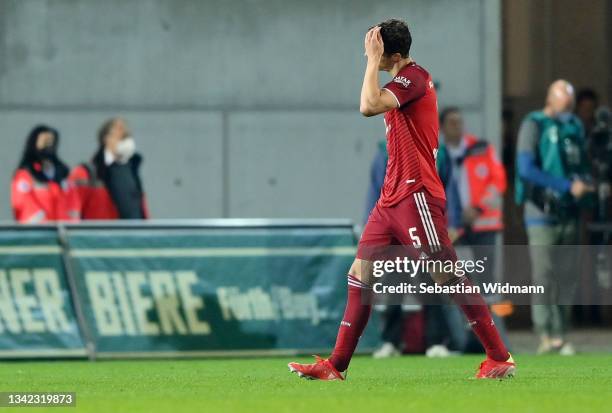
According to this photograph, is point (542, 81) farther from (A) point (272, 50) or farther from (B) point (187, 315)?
(B) point (187, 315)

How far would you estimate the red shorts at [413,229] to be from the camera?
32.6ft

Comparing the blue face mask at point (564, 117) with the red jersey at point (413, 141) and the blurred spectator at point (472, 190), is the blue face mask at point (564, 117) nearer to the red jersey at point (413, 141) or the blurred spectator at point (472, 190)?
the blurred spectator at point (472, 190)

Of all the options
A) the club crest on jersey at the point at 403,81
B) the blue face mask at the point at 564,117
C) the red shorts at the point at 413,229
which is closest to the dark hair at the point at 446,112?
the blue face mask at the point at 564,117

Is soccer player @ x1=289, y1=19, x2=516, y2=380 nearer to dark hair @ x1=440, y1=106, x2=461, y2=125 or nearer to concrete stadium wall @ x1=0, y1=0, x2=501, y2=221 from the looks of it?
dark hair @ x1=440, y1=106, x2=461, y2=125

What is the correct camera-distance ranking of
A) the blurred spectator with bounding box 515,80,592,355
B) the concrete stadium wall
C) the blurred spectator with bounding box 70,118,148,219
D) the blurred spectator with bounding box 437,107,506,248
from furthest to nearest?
the concrete stadium wall
the blurred spectator with bounding box 70,118,148,219
the blurred spectator with bounding box 437,107,506,248
the blurred spectator with bounding box 515,80,592,355

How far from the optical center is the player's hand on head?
9.78m

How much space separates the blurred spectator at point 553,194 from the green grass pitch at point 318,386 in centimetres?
148

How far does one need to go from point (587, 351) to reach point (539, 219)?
4.39 feet

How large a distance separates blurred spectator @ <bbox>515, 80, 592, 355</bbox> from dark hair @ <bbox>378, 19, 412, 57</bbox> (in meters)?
5.30

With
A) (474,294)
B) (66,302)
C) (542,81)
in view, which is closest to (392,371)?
(474,294)

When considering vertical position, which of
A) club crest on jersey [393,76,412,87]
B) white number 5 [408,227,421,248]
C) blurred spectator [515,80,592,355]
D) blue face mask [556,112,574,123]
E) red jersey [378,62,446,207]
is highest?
club crest on jersey [393,76,412,87]

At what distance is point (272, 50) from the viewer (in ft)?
57.2

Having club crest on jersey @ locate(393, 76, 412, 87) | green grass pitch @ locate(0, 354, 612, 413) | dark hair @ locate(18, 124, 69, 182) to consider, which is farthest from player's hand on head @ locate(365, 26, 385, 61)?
dark hair @ locate(18, 124, 69, 182)

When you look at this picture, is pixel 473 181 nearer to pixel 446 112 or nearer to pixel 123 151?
pixel 446 112
